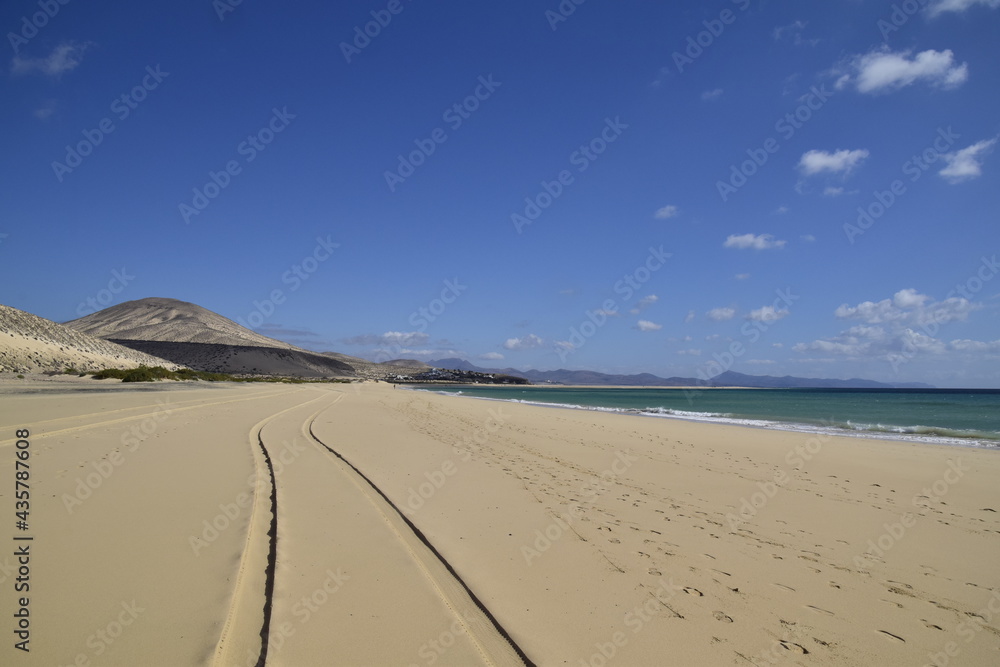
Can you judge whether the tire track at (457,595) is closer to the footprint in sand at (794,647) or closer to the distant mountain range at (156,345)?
the footprint in sand at (794,647)

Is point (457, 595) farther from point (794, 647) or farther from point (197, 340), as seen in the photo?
point (197, 340)

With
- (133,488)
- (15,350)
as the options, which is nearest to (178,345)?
(15,350)

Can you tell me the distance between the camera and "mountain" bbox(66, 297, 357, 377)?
107062mm

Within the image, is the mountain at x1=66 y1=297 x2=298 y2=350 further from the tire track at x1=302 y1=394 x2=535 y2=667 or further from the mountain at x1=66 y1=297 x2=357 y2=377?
the tire track at x1=302 y1=394 x2=535 y2=667

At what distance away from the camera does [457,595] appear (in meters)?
3.80

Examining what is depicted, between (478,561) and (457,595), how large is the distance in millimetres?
746

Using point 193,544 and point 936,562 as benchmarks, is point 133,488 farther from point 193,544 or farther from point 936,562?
point 936,562

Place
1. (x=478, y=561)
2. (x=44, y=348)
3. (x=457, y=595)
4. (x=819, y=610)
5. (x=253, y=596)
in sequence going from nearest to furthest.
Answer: (x=253, y=596) → (x=457, y=595) → (x=819, y=610) → (x=478, y=561) → (x=44, y=348)

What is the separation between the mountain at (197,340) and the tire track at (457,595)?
10552cm

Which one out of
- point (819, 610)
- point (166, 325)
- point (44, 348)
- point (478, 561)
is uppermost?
point (166, 325)

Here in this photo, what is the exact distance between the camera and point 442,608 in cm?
358

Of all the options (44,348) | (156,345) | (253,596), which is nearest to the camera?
(253,596)

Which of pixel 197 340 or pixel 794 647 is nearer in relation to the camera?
pixel 794 647

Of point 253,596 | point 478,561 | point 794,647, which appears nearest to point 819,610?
point 794,647
